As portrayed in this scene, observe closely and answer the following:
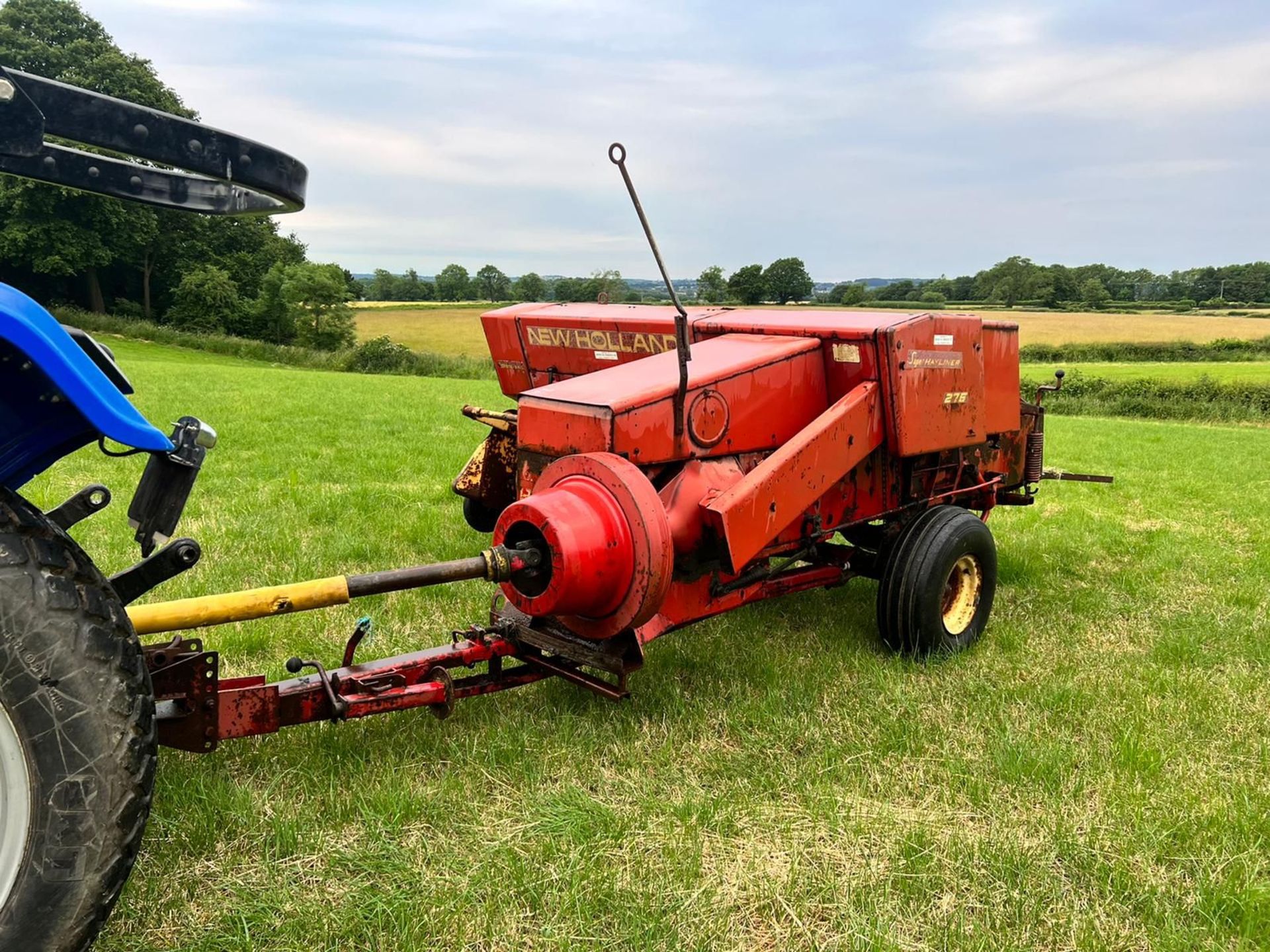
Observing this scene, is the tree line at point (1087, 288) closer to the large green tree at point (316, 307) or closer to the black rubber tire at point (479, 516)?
the large green tree at point (316, 307)

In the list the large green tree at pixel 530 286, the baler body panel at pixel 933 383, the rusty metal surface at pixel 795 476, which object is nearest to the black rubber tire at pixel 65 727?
the rusty metal surface at pixel 795 476

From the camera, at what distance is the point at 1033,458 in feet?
17.6

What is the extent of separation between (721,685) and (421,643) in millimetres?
1371

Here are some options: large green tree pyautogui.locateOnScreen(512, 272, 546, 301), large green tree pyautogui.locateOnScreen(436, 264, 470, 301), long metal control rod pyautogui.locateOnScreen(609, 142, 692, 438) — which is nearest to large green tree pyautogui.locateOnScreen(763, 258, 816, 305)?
long metal control rod pyautogui.locateOnScreen(609, 142, 692, 438)

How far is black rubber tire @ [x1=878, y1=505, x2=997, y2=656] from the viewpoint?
13.2ft

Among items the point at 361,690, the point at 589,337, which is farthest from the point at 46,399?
the point at 589,337

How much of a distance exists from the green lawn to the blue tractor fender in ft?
99.9

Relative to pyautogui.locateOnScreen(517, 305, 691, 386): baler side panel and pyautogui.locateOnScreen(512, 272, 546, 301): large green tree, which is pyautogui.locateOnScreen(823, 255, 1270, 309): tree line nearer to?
pyautogui.locateOnScreen(512, 272, 546, 301): large green tree

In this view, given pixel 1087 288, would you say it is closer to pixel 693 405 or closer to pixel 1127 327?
pixel 1127 327

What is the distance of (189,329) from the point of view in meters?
41.0

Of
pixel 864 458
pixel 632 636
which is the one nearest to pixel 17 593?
pixel 632 636

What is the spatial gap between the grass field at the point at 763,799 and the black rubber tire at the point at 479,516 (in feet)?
3.19

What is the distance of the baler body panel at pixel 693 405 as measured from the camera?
3.17 metres

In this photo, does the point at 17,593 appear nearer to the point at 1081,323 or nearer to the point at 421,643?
the point at 421,643
